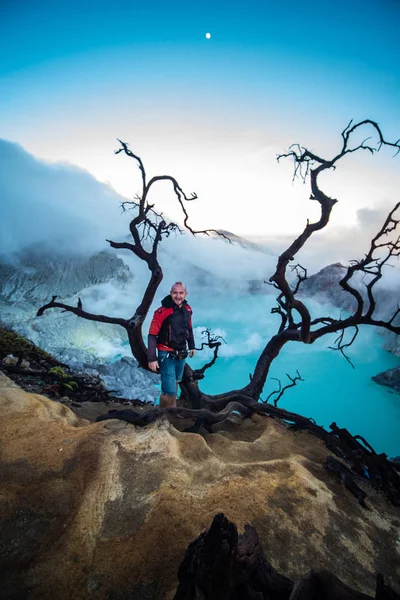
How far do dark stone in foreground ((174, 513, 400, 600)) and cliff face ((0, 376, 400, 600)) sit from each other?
1.97ft

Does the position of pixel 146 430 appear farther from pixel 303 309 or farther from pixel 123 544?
pixel 303 309

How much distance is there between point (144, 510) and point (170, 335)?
11.4 feet

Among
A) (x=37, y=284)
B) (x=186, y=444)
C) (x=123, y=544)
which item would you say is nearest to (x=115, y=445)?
(x=186, y=444)

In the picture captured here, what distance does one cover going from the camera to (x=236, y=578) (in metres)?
2.09

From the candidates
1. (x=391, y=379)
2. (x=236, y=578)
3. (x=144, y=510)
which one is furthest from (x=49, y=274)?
(x=391, y=379)

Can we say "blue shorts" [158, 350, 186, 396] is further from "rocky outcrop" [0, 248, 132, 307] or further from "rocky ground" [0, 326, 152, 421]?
"rocky outcrop" [0, 248, 132, 307]

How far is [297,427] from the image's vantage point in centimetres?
667

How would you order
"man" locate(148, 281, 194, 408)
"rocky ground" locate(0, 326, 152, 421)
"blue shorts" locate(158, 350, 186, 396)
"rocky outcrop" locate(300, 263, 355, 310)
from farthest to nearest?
"rocky outcrop" locate(300, 263, 355, 310) → "rocky ground" locate(0, 326, 152, 421) → "blue shorts" locate(158, 350, 186, 396) → "man" locate(148, 281, 194, 408)

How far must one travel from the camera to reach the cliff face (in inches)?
99.1

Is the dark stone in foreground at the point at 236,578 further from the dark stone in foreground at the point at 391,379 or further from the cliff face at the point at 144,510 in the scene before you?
the dark stone in foreground at the point at 391,379

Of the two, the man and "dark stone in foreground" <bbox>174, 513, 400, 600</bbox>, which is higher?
the man

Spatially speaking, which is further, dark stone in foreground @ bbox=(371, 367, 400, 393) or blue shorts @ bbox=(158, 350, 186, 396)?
dark stone in foreground @ bbox=(371, 367, 400, 393)

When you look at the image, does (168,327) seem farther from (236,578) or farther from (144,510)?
(236,578)

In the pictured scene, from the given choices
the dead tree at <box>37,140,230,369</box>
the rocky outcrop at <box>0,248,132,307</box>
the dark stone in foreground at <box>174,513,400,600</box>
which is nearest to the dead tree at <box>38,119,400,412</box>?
the dead tree at <box>37,140,230,369</box>
